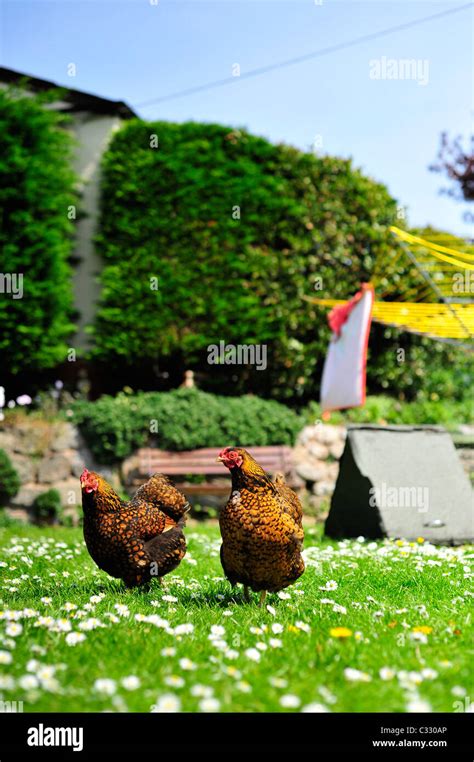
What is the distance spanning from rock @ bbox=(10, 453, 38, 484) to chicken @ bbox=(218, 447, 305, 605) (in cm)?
611

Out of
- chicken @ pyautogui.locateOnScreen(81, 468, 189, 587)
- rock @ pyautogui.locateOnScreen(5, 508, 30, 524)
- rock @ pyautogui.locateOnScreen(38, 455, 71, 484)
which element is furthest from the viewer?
rock @ pyautogui.locateOnScreen(38, 455, 71, 484)

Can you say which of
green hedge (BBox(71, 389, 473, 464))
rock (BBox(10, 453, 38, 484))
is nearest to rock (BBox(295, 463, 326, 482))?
green hedge (BBox(71, 389, 473, 464))

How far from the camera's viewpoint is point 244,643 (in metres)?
2.81

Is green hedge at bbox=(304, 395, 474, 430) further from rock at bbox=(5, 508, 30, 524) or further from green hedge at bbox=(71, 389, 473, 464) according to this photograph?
rock at bbox=(5, 508, 30, 524)

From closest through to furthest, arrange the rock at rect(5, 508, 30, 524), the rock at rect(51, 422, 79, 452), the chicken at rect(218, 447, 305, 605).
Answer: the chicken at rect(218, 447, 305, 605) < the rock at rect(5, 508, 30, 524) < the rock at rect(51, 422, 79, 452)

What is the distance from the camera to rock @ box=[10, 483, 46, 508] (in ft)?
29.2

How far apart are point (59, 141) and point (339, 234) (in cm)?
467

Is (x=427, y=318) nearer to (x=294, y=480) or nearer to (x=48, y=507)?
(x=294, y=480)

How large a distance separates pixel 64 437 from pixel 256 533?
6.38 metres

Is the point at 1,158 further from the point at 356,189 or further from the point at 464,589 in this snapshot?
the point at 464,589

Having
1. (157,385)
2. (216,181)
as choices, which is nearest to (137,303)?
(157,385)

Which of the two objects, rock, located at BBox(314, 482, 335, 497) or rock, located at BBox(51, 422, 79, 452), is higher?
rock, located at BBox(51, 422, 79, 452)

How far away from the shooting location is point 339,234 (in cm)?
1107

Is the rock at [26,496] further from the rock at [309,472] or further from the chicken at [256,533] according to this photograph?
the chicken at [256,533]
